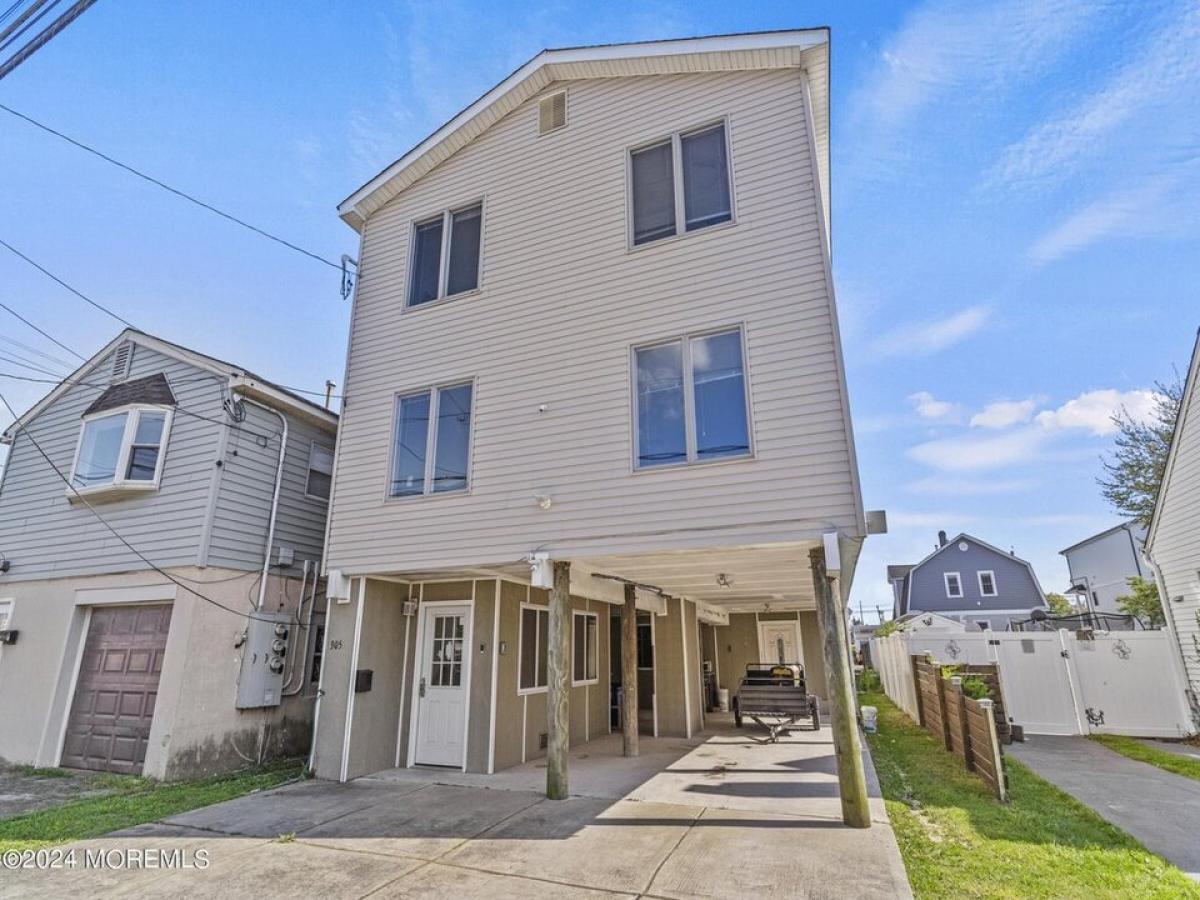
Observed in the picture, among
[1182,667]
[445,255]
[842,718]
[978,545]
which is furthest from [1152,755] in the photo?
[978,545]

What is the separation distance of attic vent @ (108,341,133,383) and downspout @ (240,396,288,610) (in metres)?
2.92

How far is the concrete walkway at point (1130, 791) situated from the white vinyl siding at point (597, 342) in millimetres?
3786

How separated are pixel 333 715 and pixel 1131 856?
8.88 metres

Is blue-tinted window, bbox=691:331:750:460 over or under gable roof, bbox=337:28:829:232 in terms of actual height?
under

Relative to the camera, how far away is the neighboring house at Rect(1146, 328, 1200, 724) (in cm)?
1054

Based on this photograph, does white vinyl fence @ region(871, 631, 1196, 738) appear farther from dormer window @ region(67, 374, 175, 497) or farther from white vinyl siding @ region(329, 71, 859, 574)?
dormer window @ region(67, 374, 175, 497)

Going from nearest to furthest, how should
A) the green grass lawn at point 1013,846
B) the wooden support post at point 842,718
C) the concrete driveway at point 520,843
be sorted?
the green grass lawn at point 1013,846 → the concrete driveway at point 520,843 → the wooden support post at point 842,718

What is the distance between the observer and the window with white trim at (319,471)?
1098cm

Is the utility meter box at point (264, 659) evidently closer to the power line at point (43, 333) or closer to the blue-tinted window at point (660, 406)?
the power line at point (43, 333)

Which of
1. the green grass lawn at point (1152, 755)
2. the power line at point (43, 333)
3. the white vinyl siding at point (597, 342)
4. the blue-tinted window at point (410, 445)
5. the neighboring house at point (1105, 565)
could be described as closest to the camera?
the white vinyl siding at point (597, 342)

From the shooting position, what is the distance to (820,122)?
329 inches

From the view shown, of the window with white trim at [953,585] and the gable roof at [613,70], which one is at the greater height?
the gable roof at [613,70]

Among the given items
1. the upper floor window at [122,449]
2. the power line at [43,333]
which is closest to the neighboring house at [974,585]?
the upper floor window at [122,449]

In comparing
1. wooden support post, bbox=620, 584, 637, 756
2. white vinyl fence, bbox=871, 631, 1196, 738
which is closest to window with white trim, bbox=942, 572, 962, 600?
white vinyl fence, bbox=871, 631, 1196, 738
